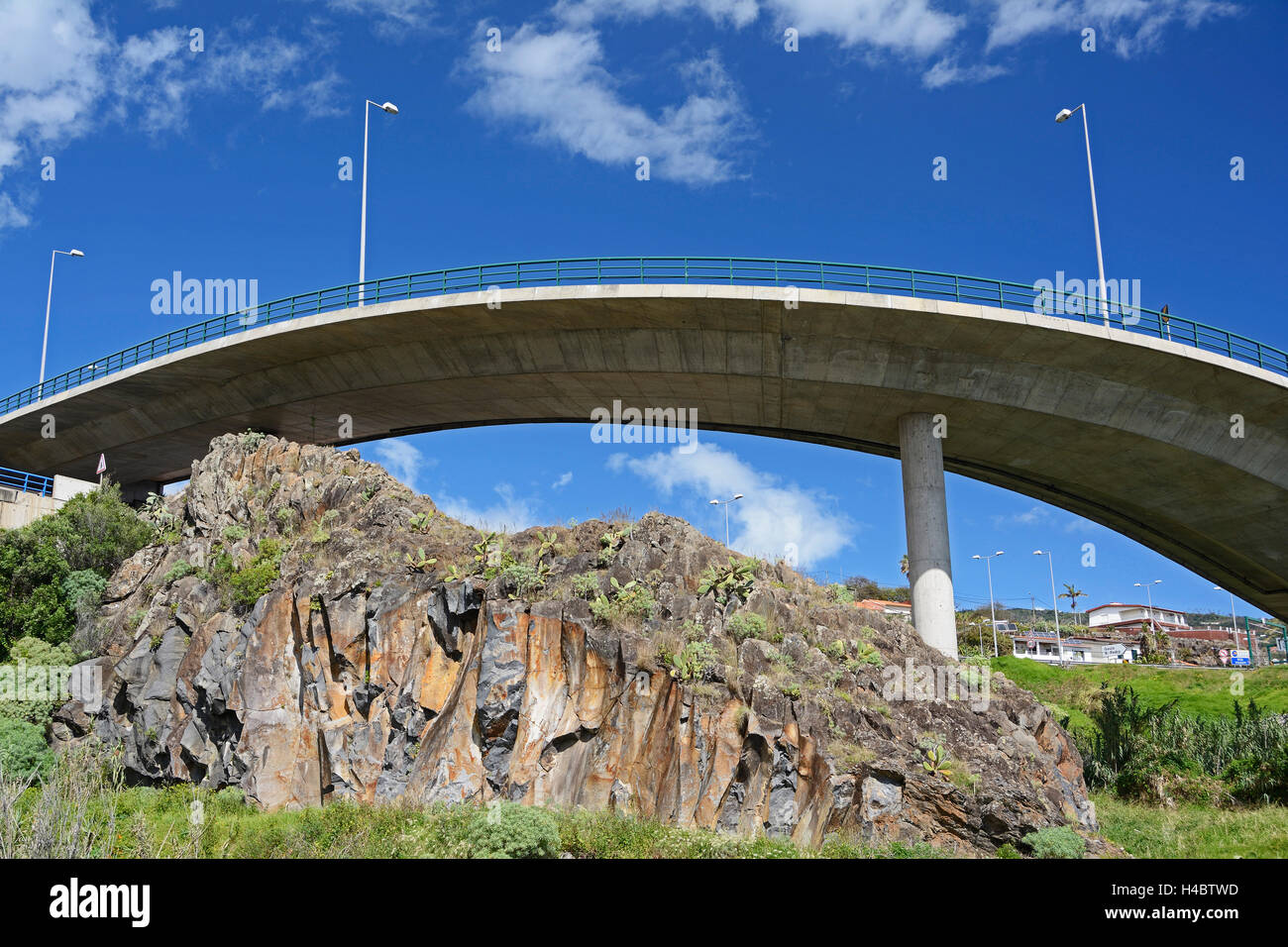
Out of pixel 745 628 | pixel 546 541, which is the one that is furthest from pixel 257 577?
pixel 745 628

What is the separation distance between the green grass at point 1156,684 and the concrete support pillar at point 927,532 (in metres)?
9.77

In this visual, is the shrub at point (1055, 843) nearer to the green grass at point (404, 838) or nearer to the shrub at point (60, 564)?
the green grass at point (404, 838)

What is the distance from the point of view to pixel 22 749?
85.6 ft

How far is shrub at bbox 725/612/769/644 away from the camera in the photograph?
69.5 ft

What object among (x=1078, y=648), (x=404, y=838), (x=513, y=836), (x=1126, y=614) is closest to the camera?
(x=513, y=836)

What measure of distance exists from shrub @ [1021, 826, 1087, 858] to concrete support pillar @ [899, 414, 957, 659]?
12787 mm

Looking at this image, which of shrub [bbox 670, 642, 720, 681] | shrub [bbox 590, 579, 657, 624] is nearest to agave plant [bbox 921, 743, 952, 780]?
shrub [bbox 670, 642, 720, 681]

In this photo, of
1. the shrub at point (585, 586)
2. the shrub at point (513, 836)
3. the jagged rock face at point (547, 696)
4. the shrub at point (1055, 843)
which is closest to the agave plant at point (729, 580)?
the jagged rock face at point (547, 696)

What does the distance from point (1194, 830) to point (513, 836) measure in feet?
58.7

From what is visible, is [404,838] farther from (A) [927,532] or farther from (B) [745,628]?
(A) [927,532]

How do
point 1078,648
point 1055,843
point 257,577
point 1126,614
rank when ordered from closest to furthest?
point 1055,843 < point 257,577 < point 1078,648 < point 1126,614

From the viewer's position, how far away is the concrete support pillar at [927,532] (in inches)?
1209

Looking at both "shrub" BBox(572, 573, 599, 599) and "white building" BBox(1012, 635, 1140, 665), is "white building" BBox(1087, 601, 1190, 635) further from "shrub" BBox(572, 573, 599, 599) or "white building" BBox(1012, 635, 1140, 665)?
"shrub" BBox(572, 573, 599, 599)
